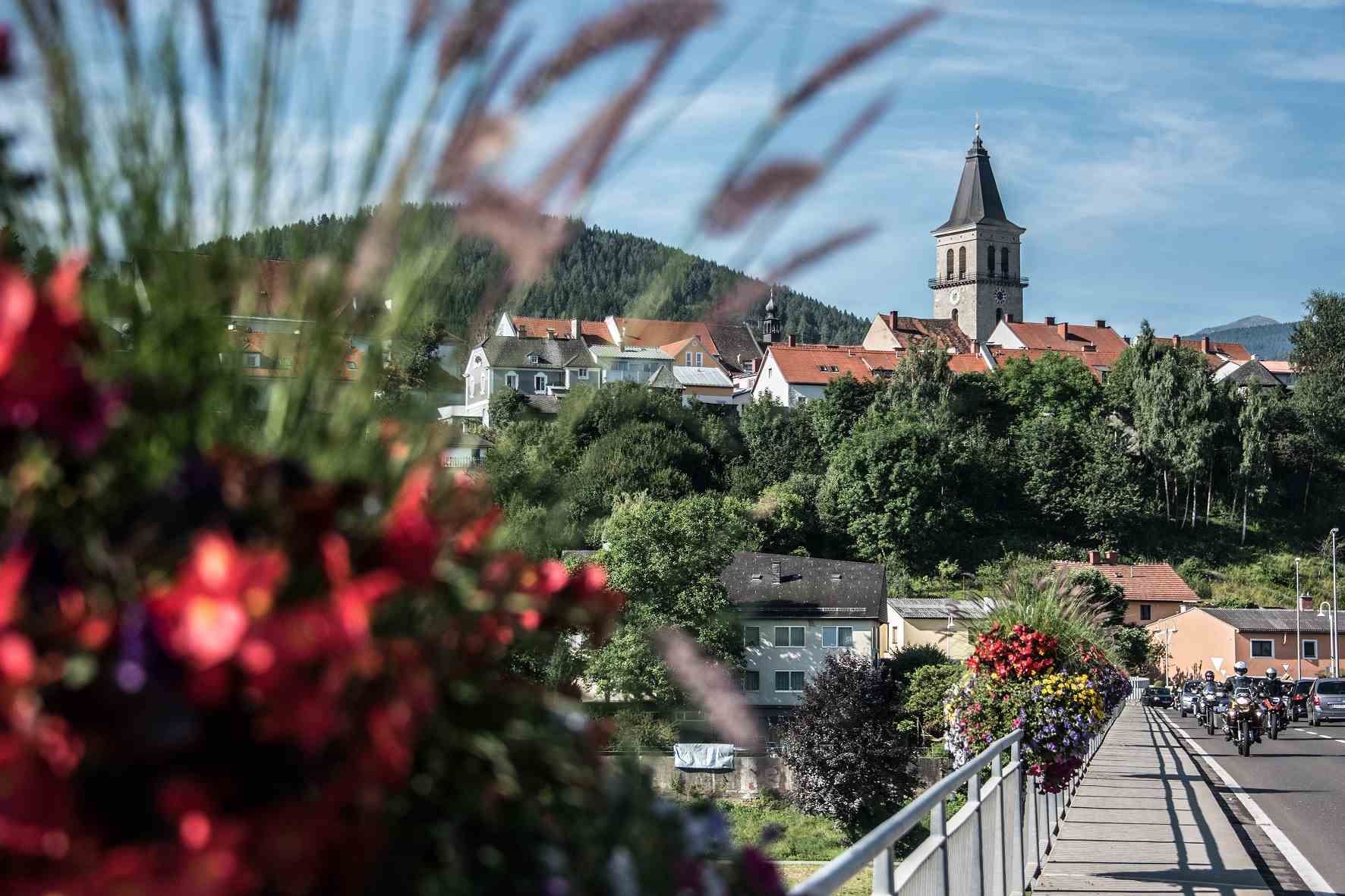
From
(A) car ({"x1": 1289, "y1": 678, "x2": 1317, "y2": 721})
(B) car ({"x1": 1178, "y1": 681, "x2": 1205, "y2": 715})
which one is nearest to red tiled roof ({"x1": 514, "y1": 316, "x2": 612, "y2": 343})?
(A) car ({"x1": 1289, "y1": 678, "x2": 1317, "y2": 721})

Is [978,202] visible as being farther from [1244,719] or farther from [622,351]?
[622,351]

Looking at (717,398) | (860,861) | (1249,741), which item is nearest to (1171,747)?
(1249,741)

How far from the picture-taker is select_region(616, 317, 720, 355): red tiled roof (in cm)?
187

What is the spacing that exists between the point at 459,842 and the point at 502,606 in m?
0.23

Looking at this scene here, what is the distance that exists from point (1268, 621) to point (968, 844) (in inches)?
3013

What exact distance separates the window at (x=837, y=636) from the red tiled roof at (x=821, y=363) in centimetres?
3905

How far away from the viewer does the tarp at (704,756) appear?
1651 inches

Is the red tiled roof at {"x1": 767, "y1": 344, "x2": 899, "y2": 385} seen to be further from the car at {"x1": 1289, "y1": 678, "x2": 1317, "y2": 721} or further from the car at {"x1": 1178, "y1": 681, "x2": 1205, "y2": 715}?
the car at {"x1": 1289, "y1": 678, "x2": 1317, "y2": 721}

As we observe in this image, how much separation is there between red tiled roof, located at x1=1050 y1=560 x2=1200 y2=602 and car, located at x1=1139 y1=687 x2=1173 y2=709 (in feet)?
33.7

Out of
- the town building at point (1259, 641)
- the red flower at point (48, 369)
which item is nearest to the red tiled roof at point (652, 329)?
the red flower at point (48, 369)

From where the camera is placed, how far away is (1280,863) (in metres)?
10.5

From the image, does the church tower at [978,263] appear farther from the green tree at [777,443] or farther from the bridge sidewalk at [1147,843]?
the bridge sidewalk at [1147,843]

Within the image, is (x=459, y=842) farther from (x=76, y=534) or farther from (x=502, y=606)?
(x=76, y=534)

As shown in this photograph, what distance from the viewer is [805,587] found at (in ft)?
208
